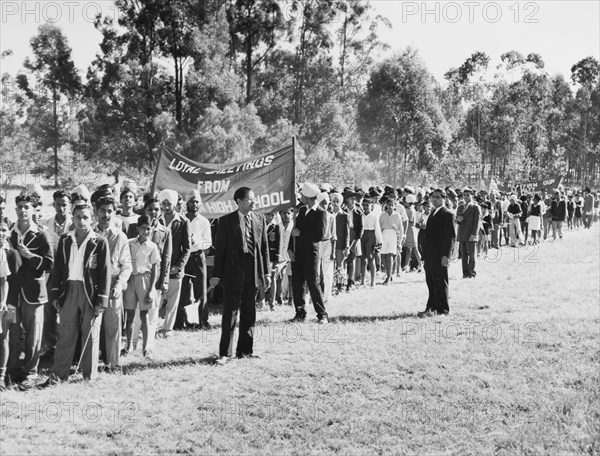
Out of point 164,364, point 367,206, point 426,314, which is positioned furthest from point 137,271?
point 367,206

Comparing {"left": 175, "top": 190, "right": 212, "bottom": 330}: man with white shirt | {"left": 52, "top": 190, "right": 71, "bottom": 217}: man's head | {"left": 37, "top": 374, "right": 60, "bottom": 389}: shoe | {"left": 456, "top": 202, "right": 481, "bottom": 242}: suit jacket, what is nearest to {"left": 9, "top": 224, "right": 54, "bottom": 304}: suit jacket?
{"left": 37, "top": 374, "right": 60, "bottom": 389}: shoe

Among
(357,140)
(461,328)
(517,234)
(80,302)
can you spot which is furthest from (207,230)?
(357,140)

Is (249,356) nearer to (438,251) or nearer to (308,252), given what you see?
(308,252)

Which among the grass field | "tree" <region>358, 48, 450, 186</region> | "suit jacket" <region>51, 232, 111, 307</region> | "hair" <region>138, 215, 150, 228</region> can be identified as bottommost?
the grass field

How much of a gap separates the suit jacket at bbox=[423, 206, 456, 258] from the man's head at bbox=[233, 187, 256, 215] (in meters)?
3.73

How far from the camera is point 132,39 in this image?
96.1 feet

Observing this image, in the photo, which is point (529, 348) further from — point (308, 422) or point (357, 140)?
point (357, 140)

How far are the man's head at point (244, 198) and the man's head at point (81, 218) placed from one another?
1643 mm

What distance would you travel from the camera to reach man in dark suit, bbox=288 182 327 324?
8.76m

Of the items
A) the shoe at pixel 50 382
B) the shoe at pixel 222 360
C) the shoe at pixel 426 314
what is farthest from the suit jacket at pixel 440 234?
the shoe at pixel 50 382

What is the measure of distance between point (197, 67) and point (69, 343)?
25290 mm

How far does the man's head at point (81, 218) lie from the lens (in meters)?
5.97

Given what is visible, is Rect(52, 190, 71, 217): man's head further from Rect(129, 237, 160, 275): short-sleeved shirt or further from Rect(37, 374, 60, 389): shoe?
Rect(37, 374, 60, 389): shoe

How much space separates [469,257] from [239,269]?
8.30m
